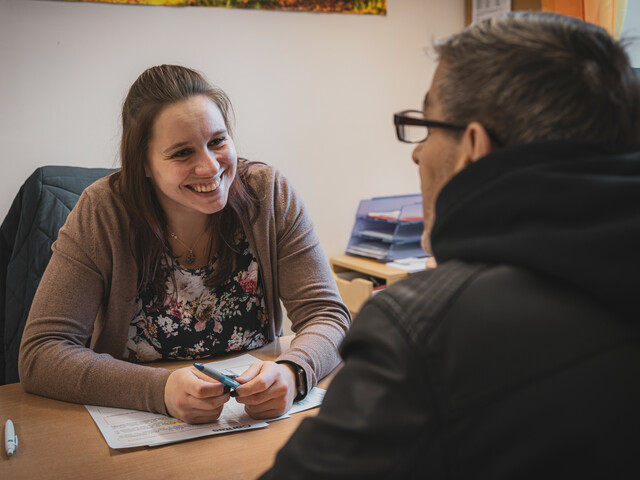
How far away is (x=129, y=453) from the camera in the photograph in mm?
1013

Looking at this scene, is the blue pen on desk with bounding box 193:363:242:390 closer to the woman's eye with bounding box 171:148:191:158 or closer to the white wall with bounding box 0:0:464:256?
the woman's eye with bounding box 171:148:191:158

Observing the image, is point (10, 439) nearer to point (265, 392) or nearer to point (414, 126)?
point (265, 392)

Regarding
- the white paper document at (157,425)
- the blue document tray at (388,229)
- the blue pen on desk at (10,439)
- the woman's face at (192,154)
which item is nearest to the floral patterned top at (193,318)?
the woman's face at (192,154)

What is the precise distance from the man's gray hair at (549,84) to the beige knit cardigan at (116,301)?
2.41ft

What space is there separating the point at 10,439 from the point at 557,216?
Answer: 939 millimetres

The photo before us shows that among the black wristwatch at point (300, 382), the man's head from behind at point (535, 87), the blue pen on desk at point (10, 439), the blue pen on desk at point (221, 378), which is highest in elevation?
the man's head from behind at point (535, 87)

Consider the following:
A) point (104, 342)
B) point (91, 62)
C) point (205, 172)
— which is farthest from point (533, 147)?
point (91, 62)

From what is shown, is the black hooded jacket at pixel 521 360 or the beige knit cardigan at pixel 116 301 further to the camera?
the beige knit cardigan at pixel 116 301

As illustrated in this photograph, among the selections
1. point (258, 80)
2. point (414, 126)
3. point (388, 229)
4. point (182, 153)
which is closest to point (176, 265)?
point (182, 153)

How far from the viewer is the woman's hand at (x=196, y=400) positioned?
1.10 metres

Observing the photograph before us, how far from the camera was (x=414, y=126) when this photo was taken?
2.63ft

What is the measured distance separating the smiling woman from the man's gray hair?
72 centimetres

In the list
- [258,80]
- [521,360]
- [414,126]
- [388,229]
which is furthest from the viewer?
[388,229]

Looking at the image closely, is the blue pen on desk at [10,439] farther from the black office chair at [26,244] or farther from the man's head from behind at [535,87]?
the man's head from behind at [535,87]
